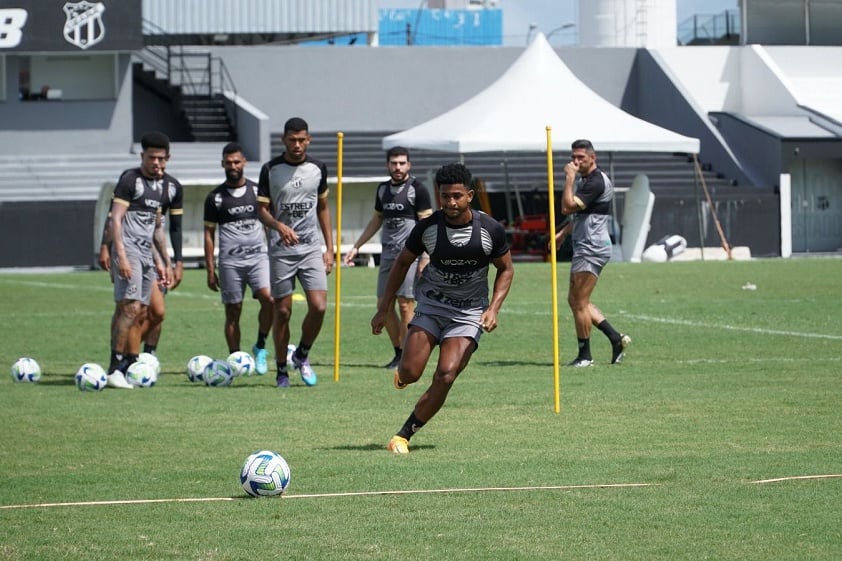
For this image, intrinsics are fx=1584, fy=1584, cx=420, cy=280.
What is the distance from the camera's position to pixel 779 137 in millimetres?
46188

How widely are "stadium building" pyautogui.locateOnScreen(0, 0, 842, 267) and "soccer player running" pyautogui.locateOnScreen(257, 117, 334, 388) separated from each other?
2340 centimetres

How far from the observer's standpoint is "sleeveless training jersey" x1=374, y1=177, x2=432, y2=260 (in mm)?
15562

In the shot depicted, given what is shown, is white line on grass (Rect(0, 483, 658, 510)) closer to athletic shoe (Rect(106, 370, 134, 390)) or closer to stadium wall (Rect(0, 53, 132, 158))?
athletic shoe (Rect(106, 370, 134, 390))

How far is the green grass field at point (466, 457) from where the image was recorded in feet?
23.1

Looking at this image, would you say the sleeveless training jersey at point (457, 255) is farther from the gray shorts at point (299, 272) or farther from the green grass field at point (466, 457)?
the gray shorts at point (299, 272)

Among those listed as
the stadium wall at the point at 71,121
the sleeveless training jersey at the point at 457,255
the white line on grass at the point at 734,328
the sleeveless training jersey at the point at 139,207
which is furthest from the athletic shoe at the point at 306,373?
the stadium wall at the point at 71,121

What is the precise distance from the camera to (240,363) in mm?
14898

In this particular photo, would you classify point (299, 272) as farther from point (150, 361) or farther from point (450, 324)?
point (450, 324)

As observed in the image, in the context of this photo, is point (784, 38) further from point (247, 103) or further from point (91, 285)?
point (91, 285)

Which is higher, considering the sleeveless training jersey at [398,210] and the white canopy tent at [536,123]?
the white canopy tent at [536,123]

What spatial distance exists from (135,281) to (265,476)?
6.41 meters

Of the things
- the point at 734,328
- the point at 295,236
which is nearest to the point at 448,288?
the point at 295,236

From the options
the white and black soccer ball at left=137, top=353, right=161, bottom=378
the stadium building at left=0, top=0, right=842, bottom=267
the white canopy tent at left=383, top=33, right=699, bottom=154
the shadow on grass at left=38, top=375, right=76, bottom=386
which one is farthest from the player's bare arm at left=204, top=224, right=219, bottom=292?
the stadium building at left=0, top=0, right=842, bottom=267

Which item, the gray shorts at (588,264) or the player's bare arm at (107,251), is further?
the gray shorts at (588,264)
